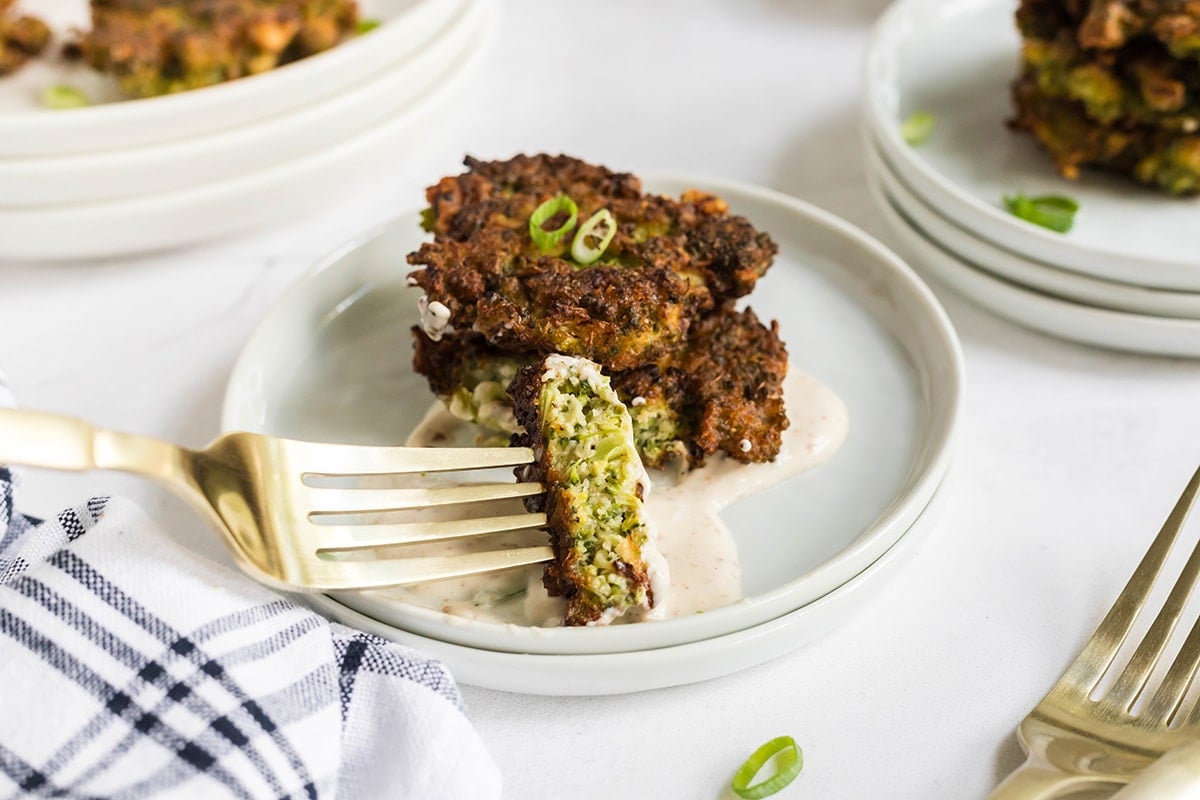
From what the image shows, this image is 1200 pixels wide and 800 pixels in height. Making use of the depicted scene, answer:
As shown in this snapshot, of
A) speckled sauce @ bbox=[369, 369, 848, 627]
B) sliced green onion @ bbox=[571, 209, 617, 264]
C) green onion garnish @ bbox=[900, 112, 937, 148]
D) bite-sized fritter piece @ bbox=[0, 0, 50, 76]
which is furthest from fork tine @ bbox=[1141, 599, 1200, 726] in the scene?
bite-sized fritter piece @ bbox=[0, 0, 50, 76]

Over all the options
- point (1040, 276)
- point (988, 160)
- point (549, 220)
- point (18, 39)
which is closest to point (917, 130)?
point (988, 160)

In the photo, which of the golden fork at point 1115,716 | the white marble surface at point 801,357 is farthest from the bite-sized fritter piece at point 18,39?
the golden fork at point 1115,716

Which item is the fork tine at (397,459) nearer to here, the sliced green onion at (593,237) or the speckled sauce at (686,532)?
the speckled sauce at (686,532)

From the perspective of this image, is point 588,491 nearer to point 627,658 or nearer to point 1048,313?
point 627,658

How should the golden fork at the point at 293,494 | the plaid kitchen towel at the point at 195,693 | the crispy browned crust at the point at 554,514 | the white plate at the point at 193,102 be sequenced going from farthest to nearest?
1. the white plate at the point at 193,102
2. the crispy browned crust at the point at 554,514
3. the golden fork at the point at 293,494
4. the plaid kitchen towel at the point at 195,693

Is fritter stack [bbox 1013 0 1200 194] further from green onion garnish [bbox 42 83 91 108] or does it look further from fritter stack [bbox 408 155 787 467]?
green onion garnish [bbox 42 83 91 108]

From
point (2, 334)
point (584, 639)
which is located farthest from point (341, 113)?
point (584, 639)

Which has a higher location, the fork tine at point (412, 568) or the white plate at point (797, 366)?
the fork tine at point (412, 568)
